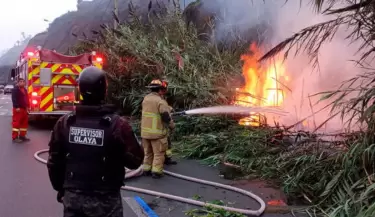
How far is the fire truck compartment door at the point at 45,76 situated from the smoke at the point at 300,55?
5087 mm

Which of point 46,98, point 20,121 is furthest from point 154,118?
point 46,98

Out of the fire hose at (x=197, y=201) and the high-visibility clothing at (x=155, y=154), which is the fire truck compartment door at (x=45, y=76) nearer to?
the high-visibility clothing at (x=155, y=154)

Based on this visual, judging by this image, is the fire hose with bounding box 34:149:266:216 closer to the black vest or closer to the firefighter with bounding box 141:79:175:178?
the firefighter with bounding box 141:79:175:178

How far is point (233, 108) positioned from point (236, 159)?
1875 mm

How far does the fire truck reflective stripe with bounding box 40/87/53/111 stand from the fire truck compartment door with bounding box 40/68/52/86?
0.47 feet

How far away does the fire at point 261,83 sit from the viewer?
9320 mm

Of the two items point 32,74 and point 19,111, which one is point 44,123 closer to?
point 32,74

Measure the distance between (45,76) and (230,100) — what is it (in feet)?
18.4

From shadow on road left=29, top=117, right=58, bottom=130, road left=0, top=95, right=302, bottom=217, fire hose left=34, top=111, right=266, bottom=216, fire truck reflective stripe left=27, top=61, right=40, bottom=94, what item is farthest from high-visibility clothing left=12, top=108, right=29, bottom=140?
fire hose left=34, top=111, right=266, bottom=216

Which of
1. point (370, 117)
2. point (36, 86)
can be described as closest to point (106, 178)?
point (370, 117)

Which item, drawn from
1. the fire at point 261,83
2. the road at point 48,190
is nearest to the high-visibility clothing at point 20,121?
the road at point 48,190

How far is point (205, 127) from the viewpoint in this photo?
8.80m

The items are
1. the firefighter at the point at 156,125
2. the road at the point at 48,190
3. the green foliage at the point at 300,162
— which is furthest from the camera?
the firefighter at the point at 156,125

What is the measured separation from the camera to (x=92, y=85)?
8.22 feet
